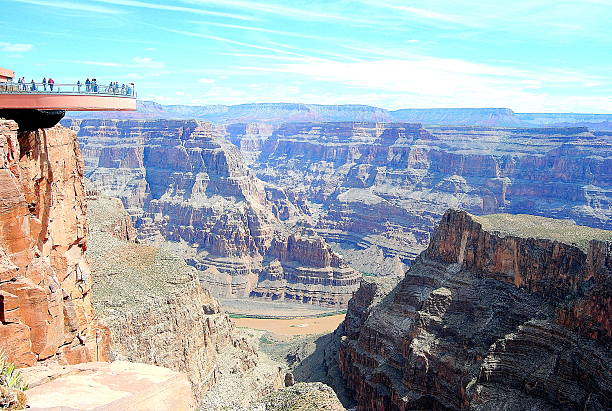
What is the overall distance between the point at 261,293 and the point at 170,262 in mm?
76676

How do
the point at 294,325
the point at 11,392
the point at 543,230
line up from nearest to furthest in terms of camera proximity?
the point at 11,392
the point at 543,230
the point at 294,325

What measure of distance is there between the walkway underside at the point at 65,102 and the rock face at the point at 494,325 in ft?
131

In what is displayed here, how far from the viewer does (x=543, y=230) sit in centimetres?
7088

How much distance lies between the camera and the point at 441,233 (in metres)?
80.4

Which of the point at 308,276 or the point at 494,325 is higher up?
the point at 494,325

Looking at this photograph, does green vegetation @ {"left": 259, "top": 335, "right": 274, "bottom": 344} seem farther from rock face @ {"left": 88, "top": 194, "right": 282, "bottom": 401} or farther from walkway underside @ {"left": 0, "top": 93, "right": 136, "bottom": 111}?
walkway underside @ {"left": 0, "top": 93, "right": 136, "bottom": 111}

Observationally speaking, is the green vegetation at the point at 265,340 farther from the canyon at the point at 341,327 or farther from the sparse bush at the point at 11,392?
the sparse bush at the point at 11,392

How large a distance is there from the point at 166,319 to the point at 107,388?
46852 millimetres

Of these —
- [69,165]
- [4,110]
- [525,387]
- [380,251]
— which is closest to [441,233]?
[525,387]

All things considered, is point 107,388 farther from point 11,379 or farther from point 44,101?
point 44,101

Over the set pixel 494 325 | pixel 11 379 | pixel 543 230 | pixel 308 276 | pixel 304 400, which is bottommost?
pixel 308 276

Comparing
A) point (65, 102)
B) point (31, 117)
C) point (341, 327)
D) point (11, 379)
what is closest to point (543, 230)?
point (341, 327)

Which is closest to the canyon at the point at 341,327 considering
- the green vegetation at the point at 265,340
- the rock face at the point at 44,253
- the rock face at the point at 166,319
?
the rock face at the point at 44,253

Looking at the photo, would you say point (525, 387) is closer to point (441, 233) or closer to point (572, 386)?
point (572, 386)
